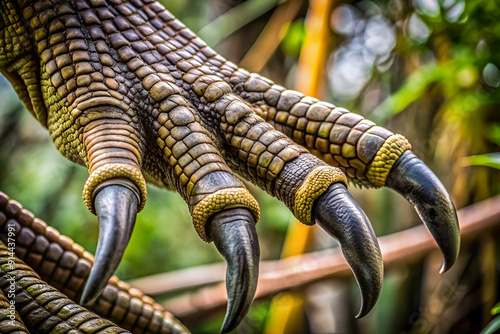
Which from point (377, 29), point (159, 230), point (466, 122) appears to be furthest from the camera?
point (159, 230)

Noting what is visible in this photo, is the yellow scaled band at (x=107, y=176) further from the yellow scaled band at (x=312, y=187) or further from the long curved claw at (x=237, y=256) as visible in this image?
the yellow scaled band at (x=312, y=187)

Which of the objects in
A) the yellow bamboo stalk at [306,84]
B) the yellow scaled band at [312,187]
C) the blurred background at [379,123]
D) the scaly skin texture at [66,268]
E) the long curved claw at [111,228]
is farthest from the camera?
the yellow bamboo stalk at [306,84]

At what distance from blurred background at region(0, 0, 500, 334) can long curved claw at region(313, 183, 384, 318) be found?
1.43 m

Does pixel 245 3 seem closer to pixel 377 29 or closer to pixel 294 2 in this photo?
pixel 294 2

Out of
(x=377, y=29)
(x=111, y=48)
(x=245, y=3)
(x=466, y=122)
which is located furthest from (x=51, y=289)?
(x=377, y=29)

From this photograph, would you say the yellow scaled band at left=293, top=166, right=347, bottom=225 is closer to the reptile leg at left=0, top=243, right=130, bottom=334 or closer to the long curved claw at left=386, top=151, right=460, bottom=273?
the long curved claw at left=386, top=151, right=460, bottom=273

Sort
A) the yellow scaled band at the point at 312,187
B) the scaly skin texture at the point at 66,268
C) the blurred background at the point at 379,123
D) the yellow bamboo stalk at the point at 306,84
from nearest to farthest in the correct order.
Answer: the yellow scaled band at the point at 312,187 < the scaly skin texture at the point at 66,268 < the blurred background at the point at 379,123 < the yellow bamboo stalk at the point at 306,84

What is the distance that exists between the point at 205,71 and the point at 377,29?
296cm

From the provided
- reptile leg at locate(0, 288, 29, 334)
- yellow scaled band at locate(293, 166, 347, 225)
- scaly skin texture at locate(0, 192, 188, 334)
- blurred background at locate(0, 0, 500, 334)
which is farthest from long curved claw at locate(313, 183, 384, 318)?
blurred background at locate(0, 0, 500, 334)

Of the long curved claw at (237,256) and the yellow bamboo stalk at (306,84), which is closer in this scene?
the long curved claw at (237,256)

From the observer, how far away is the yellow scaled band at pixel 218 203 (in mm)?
653

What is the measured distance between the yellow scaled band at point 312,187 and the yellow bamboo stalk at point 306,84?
6.39 ft

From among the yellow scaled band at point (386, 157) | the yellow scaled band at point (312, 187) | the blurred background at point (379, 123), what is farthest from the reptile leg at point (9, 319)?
the blurred background at point (379, 123)

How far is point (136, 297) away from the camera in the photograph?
3.57 feet
